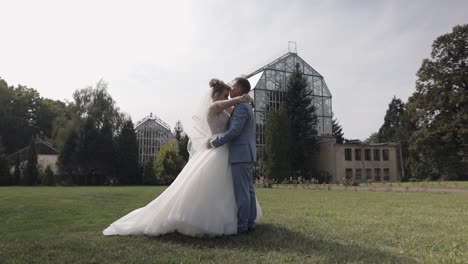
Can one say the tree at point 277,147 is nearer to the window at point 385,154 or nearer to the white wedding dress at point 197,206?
the window at point 385,154

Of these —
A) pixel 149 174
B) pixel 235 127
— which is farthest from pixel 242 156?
pixel 149 174

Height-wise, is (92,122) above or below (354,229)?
above

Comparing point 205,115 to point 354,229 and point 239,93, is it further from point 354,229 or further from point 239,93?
point 354,229

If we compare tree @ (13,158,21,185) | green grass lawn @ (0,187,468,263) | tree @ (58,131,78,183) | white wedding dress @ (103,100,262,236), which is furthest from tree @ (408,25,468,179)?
tree @ (13,158,21,185)

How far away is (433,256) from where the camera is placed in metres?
3.35

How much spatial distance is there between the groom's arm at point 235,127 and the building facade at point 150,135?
41.2 meters

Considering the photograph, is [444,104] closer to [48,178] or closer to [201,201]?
[201,201]

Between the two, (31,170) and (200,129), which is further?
(31,170)

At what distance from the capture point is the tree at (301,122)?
41000 mm

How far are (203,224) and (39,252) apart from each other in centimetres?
168

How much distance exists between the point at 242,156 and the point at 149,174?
3513cm

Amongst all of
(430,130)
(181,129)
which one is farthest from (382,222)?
(181,129)

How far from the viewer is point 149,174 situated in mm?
38344

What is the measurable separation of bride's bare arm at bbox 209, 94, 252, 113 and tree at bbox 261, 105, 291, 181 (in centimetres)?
3200
